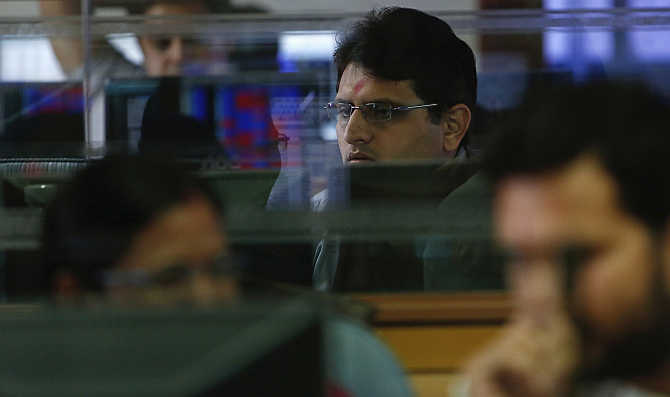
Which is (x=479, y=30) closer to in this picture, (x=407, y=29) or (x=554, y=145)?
(x=407, y=29)

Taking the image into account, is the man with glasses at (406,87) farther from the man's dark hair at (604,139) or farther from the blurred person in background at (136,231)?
the man's dark hair at (604,139)

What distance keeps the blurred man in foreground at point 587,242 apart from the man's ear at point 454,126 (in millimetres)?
1141

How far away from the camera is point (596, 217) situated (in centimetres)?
106

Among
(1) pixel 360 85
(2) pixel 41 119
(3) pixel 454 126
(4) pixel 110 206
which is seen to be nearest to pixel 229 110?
(2) pixel 41 119

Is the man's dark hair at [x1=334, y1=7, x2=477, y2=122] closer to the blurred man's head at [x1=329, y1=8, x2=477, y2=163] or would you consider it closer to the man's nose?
the blurred man's head at [x1=329, y1=8, x2=477, y2=163]

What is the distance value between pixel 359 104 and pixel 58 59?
1270mm

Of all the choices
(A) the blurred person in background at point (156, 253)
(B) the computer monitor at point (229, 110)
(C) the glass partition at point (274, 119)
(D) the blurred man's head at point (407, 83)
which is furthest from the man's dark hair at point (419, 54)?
(A) the blurred person in background at point (156, 253)

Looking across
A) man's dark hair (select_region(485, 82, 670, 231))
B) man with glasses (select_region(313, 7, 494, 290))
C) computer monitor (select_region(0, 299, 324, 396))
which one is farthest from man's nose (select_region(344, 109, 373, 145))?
computer monitor (select_region(0, 299, 324, 396))

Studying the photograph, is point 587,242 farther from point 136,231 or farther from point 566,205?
point 136,231

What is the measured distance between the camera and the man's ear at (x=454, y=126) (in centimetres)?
230

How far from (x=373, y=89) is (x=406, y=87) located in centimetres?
8

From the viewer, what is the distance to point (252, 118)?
296 centimetres

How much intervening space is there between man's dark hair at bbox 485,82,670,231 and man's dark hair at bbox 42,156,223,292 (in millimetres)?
460

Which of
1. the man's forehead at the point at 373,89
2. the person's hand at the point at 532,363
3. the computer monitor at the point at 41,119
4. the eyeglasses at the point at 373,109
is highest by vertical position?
the man's forehead at the point at 373,89
